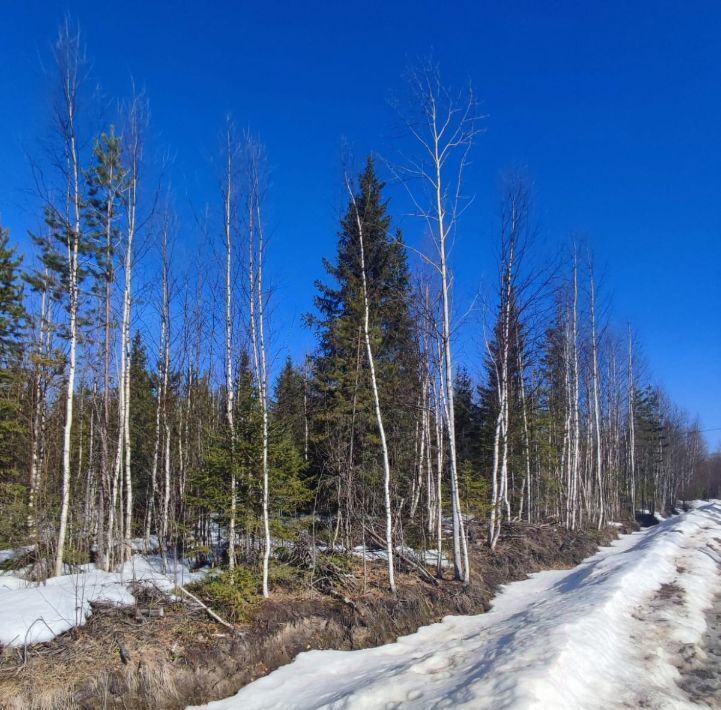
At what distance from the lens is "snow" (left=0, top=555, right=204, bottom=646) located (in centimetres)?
607

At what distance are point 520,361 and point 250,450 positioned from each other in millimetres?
10294

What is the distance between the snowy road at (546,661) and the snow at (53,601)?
2758 millimetres

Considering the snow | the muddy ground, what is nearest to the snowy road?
the muddy ground

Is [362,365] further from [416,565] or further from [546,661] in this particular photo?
[546,661]

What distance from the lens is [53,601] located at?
6875 millimetres

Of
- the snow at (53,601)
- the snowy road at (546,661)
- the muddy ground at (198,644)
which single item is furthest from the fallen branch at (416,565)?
the snow at (53,601)

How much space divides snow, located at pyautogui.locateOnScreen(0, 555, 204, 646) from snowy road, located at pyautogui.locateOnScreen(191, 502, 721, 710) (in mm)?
2758

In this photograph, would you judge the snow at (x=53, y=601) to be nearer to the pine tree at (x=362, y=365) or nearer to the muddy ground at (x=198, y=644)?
the muddy ground at (x=198, y=644)

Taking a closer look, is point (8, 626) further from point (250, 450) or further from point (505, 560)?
point (505, 560)

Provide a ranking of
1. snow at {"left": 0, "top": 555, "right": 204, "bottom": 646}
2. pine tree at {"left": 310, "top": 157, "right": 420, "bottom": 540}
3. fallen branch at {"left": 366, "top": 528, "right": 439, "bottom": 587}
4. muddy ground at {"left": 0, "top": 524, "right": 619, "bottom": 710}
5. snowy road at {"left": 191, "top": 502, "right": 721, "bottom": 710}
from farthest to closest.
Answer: pine tree at {"left": 310, "top": 157, "right": 420, "bottom": 540} < fallen branch at {"left": 366, "top": 528, "right": 439, "bottom": 587} < snow at {"left": 0, "top": 555, "right": 204, "bottom": 646} < muddy ground at {"left": 0, "top": 524, "right": 619, "bottom": 710} < snowy road at {"left": 191, "top": 502, "right": 721, "bottom": 710}

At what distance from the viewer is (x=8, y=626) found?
19.9ft

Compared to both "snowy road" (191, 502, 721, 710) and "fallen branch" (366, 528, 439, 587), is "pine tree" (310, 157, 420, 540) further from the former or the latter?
"snowy road" (191, 502, 721, 710)

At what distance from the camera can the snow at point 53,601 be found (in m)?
6.07

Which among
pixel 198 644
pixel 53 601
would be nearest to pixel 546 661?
pixel 198 644
